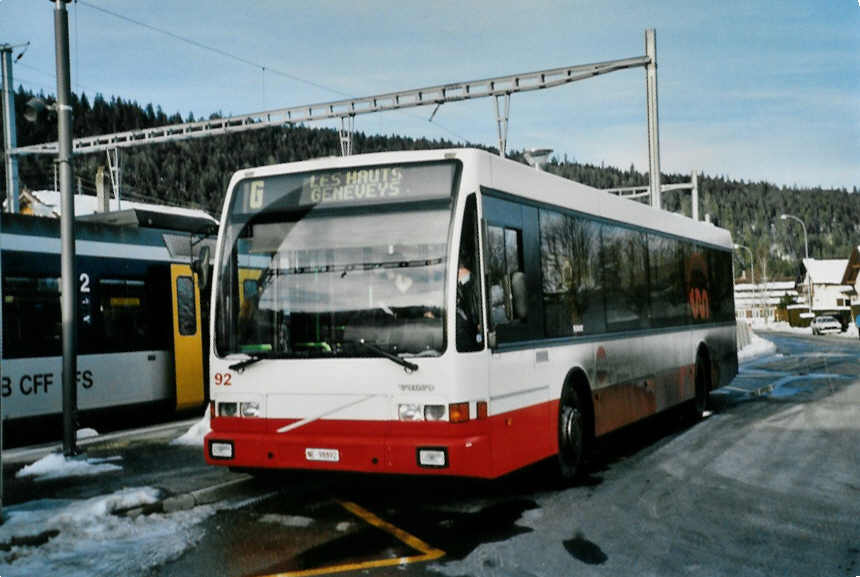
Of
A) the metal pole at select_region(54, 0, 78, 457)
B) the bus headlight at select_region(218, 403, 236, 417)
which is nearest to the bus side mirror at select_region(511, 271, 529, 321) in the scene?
the bus headlight at select_region(218, 403, 236, 417)

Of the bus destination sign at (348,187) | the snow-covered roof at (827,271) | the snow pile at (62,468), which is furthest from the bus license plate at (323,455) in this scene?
the snow-covered roof at (827,271)

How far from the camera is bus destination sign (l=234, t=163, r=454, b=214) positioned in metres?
7.56

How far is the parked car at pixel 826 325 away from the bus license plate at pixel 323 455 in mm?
67880

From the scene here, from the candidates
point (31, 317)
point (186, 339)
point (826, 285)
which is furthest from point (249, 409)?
point (826, 285)

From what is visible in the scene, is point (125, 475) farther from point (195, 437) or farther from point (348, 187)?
point (348, 187)

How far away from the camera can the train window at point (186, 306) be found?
53.2ft

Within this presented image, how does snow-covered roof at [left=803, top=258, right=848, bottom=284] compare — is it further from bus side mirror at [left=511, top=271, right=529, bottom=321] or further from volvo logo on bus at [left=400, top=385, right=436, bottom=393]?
volvo logo on bus at [left=400, top=385, right=436, bottom=393]

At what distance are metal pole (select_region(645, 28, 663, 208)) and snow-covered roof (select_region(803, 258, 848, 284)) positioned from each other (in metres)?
111

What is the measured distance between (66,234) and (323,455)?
545 cm

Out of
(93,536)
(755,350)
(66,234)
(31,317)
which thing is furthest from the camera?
(755,350)

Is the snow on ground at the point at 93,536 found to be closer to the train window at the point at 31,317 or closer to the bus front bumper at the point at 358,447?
the bus front bumper at the point at 358,447

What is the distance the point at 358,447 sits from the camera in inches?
289

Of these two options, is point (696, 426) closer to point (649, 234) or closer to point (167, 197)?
point (649, 234)

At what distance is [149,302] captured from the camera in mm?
15766
